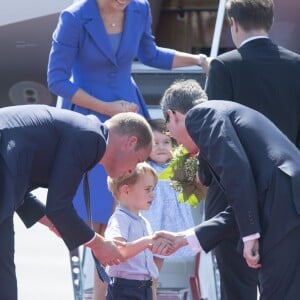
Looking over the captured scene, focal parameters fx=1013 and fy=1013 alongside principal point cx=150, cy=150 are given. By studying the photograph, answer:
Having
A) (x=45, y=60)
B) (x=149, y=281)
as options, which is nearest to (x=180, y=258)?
(x=149, y=281)

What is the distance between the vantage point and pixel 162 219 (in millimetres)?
5602

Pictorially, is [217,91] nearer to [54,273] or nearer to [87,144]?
[87,144]

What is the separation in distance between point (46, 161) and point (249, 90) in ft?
3.38

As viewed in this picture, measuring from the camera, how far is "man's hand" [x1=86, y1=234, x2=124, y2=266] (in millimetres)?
4082

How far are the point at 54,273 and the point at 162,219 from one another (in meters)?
0.85

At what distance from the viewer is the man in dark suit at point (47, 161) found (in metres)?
3.76

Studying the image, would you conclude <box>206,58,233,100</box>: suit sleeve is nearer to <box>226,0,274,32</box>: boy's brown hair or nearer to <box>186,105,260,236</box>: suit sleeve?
<box>226,0,274,32</box>: boy's brown hair

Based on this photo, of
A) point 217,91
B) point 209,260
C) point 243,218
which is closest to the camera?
point 243,218

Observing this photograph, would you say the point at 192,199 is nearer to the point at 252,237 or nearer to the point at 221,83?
the point at 221,83

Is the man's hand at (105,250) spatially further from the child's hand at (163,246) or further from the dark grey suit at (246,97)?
the dark grey suit at (246,97)

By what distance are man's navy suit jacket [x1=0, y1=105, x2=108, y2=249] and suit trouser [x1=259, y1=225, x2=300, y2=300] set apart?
2.45ft

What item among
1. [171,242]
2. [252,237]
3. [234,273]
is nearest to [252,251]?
[252,237]

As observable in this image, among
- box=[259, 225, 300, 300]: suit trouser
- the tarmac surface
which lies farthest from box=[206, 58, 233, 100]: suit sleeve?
the tarmac surface

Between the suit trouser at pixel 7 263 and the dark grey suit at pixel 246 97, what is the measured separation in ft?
3.14
